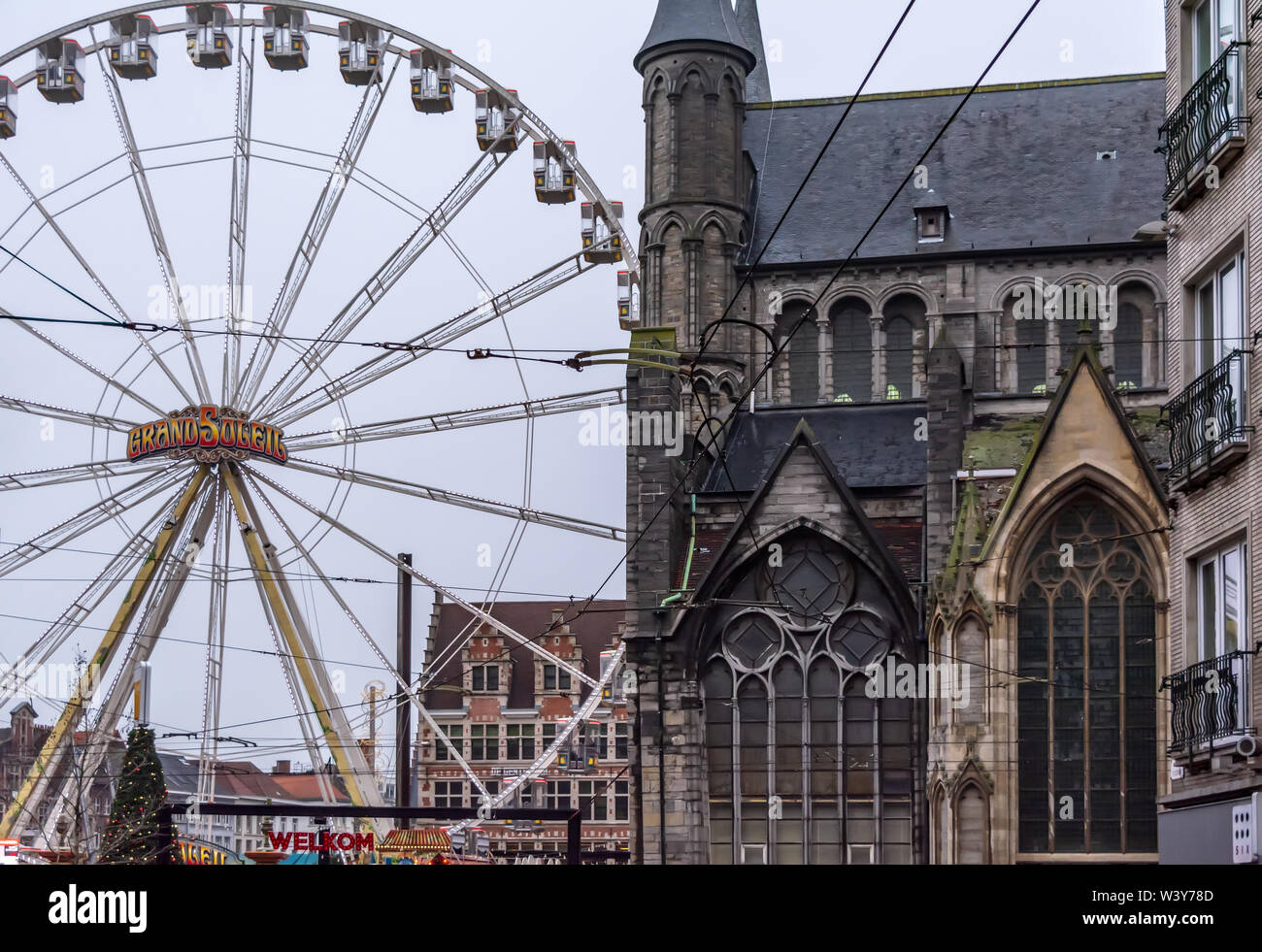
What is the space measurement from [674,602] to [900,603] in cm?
380

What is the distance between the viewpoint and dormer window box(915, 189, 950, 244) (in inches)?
1677

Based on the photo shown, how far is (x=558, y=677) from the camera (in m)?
77.7

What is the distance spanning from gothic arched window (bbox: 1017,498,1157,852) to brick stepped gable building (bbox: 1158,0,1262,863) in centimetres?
1058

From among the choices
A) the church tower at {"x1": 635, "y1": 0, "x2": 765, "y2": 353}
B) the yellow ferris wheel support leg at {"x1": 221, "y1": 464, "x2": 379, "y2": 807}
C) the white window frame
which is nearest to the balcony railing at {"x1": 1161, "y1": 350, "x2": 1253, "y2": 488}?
the white window frame

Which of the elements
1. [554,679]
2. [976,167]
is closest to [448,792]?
[554,679]

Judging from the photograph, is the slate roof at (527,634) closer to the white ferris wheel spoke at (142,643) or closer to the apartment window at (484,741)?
the apartment window at (484,741)

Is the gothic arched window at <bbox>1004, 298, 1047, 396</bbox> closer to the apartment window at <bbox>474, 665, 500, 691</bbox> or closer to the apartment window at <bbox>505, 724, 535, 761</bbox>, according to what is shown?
the apartment window at <bbox>505, 724, 535, 761</bbox>

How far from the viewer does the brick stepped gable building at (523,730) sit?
73.4 m

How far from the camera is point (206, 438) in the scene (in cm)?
3450

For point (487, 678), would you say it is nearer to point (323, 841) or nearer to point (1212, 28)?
point (323, 841)

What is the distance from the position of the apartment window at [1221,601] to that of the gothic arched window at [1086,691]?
36.6 feet

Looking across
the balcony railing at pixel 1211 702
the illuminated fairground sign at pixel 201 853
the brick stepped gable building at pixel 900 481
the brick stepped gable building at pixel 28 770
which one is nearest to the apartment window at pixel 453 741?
the brick stepped gable building at pixel 28 770

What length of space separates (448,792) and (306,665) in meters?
42.3
